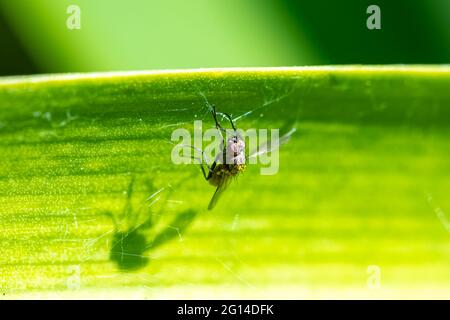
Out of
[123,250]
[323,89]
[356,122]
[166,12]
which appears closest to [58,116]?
[123,250]

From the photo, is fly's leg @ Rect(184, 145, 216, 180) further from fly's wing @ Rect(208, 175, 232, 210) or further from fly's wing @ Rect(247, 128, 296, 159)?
fly's wing @ Rect(247, 128, 296, 159)

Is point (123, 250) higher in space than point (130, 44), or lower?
lower

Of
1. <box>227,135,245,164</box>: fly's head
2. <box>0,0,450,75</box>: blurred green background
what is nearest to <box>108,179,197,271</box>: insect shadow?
<box>227,135,245,164</box>: fly's head

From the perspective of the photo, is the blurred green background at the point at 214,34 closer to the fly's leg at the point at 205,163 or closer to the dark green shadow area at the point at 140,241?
the fly's leg at the point at 205,163

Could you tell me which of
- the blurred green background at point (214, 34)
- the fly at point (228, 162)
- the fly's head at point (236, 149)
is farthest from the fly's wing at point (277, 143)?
the blurred green background at point (214, 34)

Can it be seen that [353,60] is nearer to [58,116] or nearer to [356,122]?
[356,122]

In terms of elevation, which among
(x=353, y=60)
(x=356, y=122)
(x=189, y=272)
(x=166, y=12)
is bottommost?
(x=189, y=272)

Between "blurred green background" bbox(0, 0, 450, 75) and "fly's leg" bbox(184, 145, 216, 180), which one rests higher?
"blurred green background" bbox(0, 0, 450, 75)

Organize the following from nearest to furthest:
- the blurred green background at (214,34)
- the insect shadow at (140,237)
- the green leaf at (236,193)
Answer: the green leaf at (236,193)
the insect shadow at (140,237)
the blurred green background at (214,34)
